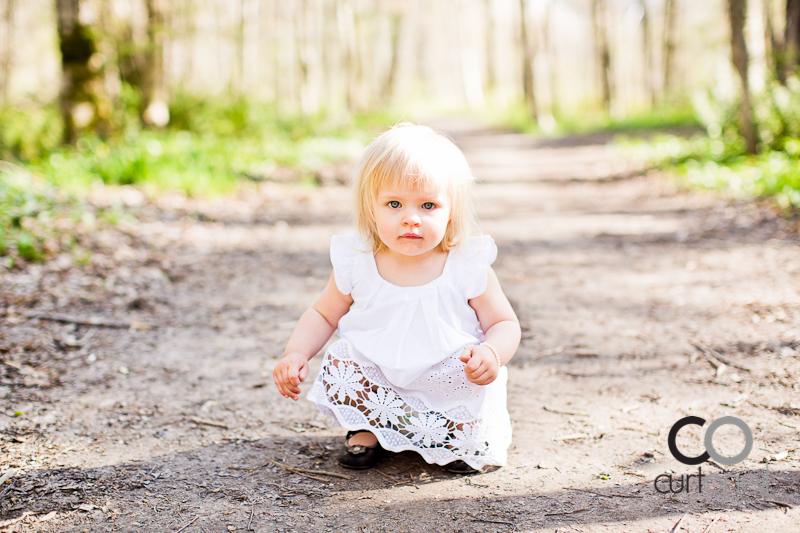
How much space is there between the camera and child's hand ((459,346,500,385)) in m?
1.89

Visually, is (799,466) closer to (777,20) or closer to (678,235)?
(678,235)

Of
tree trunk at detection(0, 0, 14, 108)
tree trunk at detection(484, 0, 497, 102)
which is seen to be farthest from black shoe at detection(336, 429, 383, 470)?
tree trunk at detection(484, 0, 497, 102)

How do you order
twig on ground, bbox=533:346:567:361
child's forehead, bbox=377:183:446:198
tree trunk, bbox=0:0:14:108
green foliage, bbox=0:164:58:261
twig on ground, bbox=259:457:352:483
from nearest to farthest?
child's forehead, bbox=377:183:446:198 < twig on ground, bbox=259:457:352:483 < twig on ground, bbox=533:346:567:361 < green foliage, bbox=0:164:58:261 < tree trunk, bbox=0:0:14:108

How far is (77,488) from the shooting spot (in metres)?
1.97

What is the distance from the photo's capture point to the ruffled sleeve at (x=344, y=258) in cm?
220

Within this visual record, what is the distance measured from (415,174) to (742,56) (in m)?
8.25

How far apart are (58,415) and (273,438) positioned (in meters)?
0.92

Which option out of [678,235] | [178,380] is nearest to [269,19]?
[678,235]

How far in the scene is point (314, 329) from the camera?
2.22 m

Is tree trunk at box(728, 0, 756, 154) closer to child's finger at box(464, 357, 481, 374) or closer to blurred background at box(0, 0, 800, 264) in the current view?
blurred background at box(0, 0, 800, 264)

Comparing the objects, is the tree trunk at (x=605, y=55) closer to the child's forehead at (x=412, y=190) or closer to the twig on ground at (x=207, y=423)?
the child's forehead at (x=412, y=190)

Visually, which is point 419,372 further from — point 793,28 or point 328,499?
point 793,28

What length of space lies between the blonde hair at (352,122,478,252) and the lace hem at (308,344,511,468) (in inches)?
19.3

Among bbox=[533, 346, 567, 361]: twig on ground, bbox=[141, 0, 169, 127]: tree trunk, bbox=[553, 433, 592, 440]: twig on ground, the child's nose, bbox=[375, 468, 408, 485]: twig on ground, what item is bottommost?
bbox=[553, 433, 592, 440]: twig on ground
